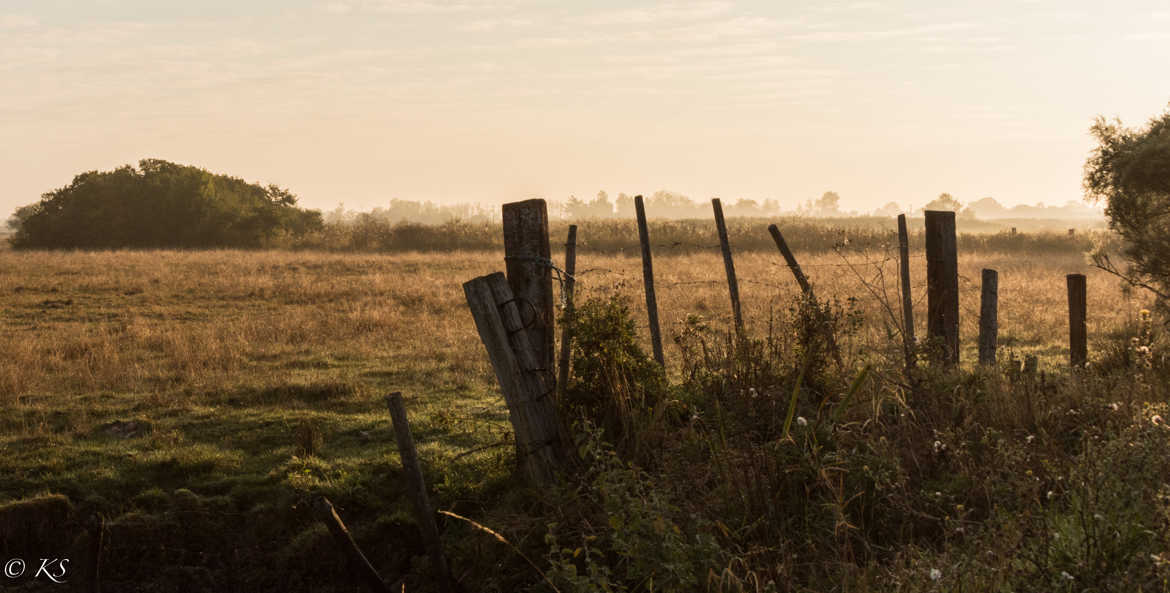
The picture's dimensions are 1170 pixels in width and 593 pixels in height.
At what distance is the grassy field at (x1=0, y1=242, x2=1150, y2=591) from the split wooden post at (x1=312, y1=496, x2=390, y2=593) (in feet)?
2.43

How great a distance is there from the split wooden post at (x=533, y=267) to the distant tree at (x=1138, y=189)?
9.76 metres

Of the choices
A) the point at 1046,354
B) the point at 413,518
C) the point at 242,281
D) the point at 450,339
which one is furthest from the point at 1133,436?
the point at 242,281

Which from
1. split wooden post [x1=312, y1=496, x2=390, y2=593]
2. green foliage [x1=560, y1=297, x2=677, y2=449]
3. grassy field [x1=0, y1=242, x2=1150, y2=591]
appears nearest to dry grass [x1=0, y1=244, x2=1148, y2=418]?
grassy field [x1=0, y1=242, x2=1150, y2=591]

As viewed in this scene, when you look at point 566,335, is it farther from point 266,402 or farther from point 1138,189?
point 1138,189

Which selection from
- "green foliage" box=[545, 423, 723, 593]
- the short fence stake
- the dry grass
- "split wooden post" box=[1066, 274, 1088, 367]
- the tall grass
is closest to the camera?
"green foliage" box=[545, 423, 723, 593]

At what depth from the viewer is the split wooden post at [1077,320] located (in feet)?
30.8

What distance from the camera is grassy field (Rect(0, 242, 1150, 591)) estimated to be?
21.4 ft

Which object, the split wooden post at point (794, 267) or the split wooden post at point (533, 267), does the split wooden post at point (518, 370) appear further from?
the split wooden post at point (794, 267)

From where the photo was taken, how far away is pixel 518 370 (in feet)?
20.3

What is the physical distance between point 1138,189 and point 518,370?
1140cm

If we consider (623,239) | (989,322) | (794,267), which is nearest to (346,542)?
(794,267)

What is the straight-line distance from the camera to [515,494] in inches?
252

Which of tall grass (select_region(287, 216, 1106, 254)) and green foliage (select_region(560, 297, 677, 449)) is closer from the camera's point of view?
green foliage (select_region(560, 297, 677, 449))

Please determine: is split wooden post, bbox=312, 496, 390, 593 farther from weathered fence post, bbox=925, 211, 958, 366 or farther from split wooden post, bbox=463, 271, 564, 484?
weathered fence post, bbox=925, 211, 958, 366
